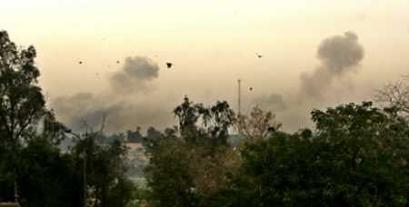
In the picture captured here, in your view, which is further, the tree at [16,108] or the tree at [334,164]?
the tree at [16,108]

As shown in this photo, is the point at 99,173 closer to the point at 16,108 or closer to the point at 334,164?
the point at 16,108

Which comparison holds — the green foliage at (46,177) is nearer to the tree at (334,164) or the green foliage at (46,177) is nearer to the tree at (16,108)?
the tree at (16,108)

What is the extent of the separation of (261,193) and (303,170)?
243 cm

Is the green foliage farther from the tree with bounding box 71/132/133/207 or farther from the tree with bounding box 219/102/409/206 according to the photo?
the tree with bounding box 219/102/409/206

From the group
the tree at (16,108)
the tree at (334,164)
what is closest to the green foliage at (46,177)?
the tree at (16,108)

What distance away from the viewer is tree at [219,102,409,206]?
1640 inches

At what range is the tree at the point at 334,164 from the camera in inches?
1640

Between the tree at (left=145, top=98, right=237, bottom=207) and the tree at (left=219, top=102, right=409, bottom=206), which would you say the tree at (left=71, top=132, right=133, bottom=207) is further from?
the tree at (left=219, top=102, right=409, bottom=206)

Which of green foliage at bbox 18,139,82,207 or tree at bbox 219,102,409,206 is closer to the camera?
tree at bbox 219,102,409,206

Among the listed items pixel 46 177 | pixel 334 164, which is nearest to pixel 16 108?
pixel 46 177

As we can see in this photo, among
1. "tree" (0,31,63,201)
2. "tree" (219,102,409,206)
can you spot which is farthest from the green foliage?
"tree" (219,102,409,206)

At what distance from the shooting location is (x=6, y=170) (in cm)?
6725

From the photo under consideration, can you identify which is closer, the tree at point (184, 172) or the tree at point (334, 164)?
the tree at point (334, 164)

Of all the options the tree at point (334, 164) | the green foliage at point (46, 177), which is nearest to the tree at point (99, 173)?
the green foliage at point (46, 177)
